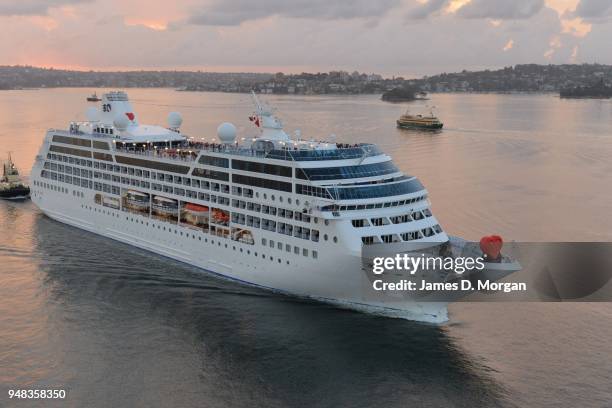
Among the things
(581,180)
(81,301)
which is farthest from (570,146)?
(81,301)

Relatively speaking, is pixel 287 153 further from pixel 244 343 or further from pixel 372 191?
pixel 244 343

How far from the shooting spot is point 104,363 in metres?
20.1

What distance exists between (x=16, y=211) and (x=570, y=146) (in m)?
59.1

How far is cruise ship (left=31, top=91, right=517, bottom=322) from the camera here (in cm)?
2236

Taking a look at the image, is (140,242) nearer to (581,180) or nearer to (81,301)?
(81,301)

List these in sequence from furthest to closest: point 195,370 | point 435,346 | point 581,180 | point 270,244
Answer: point 581,180 → point 270,244 → point 435,346 → point 195,370

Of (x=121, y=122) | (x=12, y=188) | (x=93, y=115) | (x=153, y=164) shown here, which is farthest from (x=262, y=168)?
(x=12, y=188)

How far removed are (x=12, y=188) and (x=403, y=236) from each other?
31.9 m

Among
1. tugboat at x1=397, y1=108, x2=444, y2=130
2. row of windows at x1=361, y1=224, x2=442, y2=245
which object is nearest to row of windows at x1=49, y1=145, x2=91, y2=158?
row of windows at x1=361, y1=224, x2=442, y2=245

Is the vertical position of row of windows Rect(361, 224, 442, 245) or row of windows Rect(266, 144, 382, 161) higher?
row of windows Rect(266, 144, 382, 161)

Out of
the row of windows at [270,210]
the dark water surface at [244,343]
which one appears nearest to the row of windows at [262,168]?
the row of windows at [270,210]

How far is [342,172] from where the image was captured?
76.9 ft

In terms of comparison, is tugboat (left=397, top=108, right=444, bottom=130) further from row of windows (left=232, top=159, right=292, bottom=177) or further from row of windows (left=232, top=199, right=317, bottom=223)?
row of windows (left=232, top=199, right=317, bottom=223)

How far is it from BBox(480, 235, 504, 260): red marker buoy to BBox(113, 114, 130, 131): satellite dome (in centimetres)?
2151
